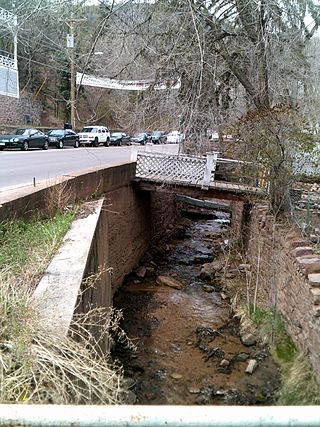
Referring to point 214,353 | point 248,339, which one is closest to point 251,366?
point 214,353

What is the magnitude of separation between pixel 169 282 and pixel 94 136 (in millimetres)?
24127

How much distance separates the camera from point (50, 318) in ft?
10.5

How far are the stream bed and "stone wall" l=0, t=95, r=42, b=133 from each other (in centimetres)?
2192

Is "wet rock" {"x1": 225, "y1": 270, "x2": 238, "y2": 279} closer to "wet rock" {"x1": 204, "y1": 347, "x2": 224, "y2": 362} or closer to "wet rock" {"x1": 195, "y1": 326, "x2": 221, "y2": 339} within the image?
"wet rock" {"x1": 195, "y1": 326, "x2": 221, "y2": 339}

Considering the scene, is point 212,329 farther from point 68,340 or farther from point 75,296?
point 68,340

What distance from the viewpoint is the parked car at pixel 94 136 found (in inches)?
1352

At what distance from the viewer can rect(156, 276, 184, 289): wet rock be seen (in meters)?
12.7

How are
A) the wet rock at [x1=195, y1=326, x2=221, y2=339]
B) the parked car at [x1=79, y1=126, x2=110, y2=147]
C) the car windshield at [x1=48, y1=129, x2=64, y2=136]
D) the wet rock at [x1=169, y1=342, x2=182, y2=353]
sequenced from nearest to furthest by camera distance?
the wet rock at [x1=169, y1=342, x2=182, y2=353] → the wet rock at [x1=195, y1=326, x2=221, y2=339] → the car windshield at [x1=48, y1=129, x2=64, y2=136] → the parked car at [x1=79, y1=126, x2=110, y2=147]

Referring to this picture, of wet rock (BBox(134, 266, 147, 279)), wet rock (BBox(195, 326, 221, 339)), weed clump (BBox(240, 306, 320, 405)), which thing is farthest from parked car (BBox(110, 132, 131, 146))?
wet rock (BBox(195, 326, 221, 339))

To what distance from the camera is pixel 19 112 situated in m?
34.6

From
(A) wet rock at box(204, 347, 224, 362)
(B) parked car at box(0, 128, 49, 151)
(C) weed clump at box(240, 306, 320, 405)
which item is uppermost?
(B) parked car at box(0, 128, 49, 151)

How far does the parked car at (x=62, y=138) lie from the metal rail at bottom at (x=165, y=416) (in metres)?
28.8

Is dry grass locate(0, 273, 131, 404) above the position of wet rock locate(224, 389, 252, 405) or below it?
above

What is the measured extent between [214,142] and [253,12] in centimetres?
652
